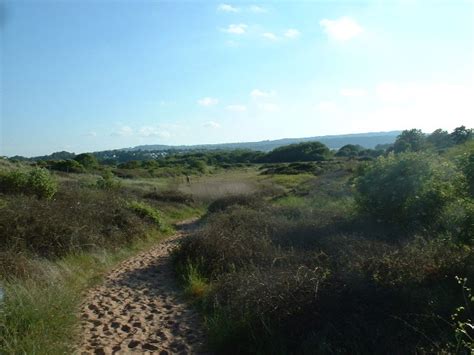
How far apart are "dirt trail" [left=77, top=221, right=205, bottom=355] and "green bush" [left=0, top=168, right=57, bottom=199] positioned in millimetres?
4717

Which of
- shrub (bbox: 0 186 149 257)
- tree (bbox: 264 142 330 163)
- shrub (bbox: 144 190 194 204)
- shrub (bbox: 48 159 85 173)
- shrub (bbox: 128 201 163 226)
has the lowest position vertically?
tree (bbox: 264 142 330 163)

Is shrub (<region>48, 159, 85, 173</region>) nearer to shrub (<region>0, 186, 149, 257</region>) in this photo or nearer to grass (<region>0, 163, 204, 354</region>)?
grass (<region>0, 163, 204, 354</region>)

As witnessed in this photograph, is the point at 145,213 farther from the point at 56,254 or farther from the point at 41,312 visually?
the point at 41,312

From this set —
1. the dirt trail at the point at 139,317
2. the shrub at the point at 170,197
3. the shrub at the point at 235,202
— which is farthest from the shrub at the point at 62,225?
the shrub at the point at 170,197

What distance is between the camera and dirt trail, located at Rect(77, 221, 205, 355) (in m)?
6.21

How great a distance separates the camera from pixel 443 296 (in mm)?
5895

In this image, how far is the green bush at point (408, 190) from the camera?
35.7 feet

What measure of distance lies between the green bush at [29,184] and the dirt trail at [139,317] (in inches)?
186

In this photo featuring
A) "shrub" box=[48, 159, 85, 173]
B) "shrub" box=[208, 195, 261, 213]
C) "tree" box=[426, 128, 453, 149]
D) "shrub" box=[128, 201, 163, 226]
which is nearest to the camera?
"shrub" box=[128, 201, 163, 226]

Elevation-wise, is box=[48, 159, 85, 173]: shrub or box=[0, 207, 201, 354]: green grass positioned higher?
box=[48, 159, 85, 173]: shrub

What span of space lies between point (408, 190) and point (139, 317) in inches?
300

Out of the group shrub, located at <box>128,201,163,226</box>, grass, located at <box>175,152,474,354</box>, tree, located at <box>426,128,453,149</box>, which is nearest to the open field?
grass, located at <box>175,152,474,354</box>

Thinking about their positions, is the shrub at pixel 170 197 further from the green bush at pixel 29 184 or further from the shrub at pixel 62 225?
the green bush at pixel 29 184

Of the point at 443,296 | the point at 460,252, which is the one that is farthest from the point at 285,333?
the point at 460,252
